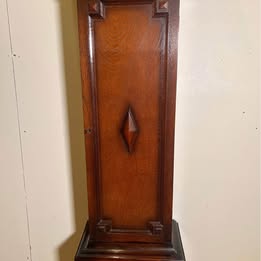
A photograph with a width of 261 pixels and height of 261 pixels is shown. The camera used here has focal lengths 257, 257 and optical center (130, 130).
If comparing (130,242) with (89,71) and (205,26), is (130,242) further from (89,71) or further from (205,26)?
(205,26)

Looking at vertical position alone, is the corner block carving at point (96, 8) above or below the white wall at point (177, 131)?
above

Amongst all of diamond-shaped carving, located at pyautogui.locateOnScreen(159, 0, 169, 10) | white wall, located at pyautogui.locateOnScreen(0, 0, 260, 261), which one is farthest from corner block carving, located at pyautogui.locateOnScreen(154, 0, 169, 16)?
white wall, located at pyautogui.locateOnScreen(0, 0, 260, 261)

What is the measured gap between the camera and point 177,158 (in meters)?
1.02

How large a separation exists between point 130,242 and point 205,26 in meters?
0.80

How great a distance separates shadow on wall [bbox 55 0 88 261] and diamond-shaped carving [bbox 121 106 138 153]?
31 cm

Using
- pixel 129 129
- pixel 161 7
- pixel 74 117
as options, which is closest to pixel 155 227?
pixel 129 129

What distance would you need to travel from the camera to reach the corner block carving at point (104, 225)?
0.85 meters

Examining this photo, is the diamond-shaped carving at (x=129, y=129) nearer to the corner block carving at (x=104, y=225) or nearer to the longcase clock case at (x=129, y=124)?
the longcase clock case at (x=129, y=124)

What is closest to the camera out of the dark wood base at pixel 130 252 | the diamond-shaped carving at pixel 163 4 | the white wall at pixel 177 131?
the diamond-shaped carving at pixel 163 4

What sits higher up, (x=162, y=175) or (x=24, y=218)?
(x=162, y=175)

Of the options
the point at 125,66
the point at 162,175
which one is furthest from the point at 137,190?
the point at 125,66

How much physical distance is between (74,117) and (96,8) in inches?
17.5

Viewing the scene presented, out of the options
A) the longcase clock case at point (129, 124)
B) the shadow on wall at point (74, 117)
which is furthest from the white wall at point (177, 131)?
the longcase clock case at point (129, 124)

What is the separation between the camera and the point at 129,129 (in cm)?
77
